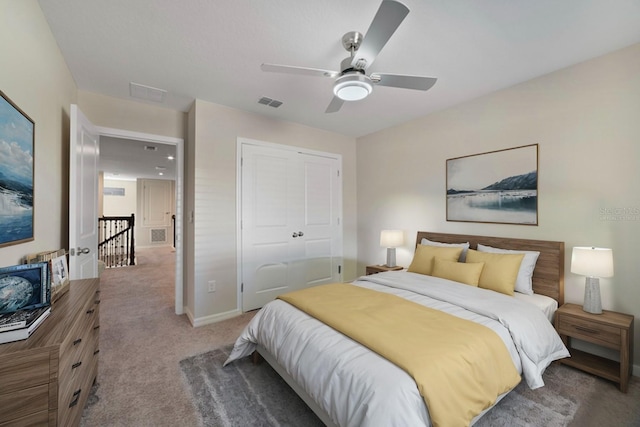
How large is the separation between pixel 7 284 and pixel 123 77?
2207mm

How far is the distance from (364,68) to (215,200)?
7.52 feet

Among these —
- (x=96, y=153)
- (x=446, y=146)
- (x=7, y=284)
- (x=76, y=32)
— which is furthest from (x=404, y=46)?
(x=96, y=153)

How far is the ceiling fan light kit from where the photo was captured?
6.09 feet

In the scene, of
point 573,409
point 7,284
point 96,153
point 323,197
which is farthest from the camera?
point 323,197

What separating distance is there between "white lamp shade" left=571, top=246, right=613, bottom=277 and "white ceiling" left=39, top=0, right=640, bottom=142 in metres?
1.63

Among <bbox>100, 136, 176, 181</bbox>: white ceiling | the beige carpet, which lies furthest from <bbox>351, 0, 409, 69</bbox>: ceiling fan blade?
<bbox>100, 136, 176, 181</bbox>: white ceiling

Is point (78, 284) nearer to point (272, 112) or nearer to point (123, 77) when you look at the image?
point (123, 77)

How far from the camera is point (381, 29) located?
153 cm

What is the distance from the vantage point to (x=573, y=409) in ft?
6.05

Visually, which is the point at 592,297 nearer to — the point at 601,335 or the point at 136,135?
the point at 601,335

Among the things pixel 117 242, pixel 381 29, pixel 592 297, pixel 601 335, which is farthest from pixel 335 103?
pixel 117 242

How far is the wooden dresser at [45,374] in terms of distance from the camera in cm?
101

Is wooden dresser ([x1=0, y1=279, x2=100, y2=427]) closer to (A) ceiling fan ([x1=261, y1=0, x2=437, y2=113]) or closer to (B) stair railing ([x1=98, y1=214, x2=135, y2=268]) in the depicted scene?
(A) ceiling fan ([x1=261, y1=0, x2=437, y2=113])

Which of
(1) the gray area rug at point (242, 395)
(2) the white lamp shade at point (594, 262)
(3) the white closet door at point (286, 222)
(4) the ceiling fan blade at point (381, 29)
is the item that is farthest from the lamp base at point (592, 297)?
(3) the white closet door at point (286, 222)
